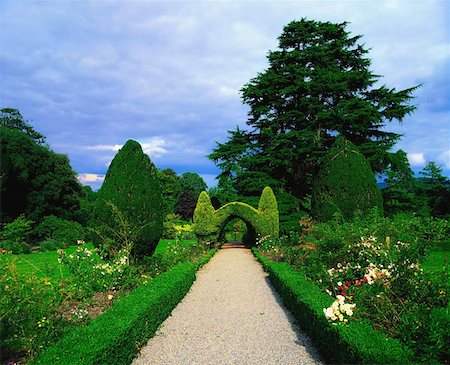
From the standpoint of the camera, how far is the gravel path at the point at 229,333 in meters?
4.40

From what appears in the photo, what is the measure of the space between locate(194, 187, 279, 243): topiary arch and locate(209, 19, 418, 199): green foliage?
2.36m

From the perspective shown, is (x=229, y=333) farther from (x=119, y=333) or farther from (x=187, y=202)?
(x=187, y=202)

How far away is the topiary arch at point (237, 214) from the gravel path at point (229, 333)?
938 centimetres

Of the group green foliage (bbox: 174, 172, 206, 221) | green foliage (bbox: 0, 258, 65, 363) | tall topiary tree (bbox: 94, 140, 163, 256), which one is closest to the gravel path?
green foliage (bbox: 0, 258, 65, 363)

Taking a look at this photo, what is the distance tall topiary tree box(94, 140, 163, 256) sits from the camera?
9070 millimetres

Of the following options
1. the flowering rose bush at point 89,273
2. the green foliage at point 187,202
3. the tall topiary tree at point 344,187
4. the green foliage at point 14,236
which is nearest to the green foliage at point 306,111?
the tall topiary tree at point 344,187

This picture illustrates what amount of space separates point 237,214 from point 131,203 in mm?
9706

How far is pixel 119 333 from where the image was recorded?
392 cm

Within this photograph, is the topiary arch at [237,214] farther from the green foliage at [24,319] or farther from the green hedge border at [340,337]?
the green foliage at [24,319]

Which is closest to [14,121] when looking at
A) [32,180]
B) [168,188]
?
[32,180]

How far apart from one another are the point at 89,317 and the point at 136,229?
14.2 ft

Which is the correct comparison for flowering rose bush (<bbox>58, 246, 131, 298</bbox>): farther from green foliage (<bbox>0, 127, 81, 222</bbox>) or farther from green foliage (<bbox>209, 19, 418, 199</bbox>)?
green foliage (<bbox>0, 127, 81, 222</bbox>)

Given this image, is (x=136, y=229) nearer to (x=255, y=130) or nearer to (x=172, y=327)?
(x=172, y=327)

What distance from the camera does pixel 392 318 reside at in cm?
436
